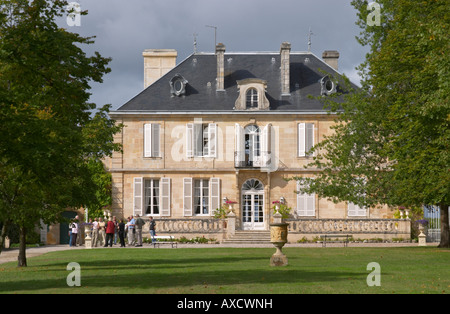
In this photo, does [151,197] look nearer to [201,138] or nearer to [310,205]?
[201,138]

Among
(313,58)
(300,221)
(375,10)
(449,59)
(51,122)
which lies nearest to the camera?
(51,122)

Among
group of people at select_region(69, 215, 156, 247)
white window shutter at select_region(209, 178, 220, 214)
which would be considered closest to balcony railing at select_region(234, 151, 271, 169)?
white window shutter at select_region(209, 178, 220, 214)

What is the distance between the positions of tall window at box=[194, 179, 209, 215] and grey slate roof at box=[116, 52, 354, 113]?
164 inches

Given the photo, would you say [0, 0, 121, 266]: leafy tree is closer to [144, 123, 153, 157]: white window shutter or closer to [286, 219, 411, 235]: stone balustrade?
[286, 219, 411, 235]: stone balustrade

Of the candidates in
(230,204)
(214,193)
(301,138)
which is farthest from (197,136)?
Result: (301,138)

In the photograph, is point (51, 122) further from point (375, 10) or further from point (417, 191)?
point (375, 10)

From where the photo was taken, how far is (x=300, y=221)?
3675 centimetres

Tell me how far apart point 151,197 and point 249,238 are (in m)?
6.71

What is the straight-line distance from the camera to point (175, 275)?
53.0ft

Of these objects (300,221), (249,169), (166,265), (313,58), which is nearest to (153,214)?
(249,169)

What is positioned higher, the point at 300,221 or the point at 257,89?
the point at 257,89

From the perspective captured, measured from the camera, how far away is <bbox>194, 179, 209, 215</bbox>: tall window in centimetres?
4000

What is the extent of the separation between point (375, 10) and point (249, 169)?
12.3m
